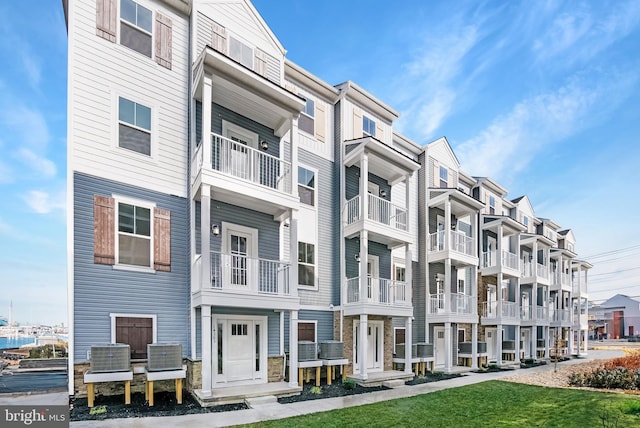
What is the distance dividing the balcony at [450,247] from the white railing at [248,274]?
29.8 feet

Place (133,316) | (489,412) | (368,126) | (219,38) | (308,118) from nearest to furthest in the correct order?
(489,412), (133,316), (219,38), (308,118), (368,126)

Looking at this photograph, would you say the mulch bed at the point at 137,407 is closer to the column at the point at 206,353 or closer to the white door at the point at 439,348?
the column at the point at 206,353

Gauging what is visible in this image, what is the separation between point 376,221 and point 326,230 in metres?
1.98

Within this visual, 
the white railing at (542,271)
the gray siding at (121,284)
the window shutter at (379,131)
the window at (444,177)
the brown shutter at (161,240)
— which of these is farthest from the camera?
the white railing at (542,271)

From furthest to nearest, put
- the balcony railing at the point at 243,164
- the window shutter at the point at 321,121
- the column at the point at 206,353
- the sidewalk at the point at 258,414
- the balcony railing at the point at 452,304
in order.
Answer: the balcony railing at the point at 452,304, the window shutter at the point at 321,121, the balcony railing at the point at 243,164, the column at the point at 206,353, the sidewalk at the point at 258,414

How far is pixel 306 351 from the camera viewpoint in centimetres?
1176

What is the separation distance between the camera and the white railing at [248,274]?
10.3 m

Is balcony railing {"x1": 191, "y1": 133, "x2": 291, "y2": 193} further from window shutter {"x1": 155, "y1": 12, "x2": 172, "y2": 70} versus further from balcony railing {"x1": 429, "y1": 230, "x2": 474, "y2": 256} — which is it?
balcony railing {"x1": 429, "y1": 230, "x2": 474, "y2": 256}

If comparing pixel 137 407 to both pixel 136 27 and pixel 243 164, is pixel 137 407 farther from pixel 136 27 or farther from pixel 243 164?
pixel 136 27

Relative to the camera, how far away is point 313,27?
1467 centimetres

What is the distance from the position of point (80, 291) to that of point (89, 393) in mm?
2284

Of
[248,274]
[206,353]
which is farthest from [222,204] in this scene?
[206,353]

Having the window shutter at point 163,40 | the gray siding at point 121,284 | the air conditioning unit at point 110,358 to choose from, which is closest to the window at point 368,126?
the window shutter at point 163,40

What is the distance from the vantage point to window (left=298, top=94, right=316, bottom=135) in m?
14.1
